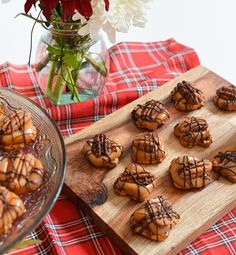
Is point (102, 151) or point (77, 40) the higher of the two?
point (77, 40)

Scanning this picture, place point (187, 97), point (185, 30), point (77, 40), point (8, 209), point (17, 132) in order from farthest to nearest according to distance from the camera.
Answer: point (185, 30)
point (187, 97)
point (77, 40)
point (17, 132)
point (8, 209)

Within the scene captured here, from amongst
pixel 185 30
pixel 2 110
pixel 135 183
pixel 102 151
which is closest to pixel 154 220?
pixel 135 183

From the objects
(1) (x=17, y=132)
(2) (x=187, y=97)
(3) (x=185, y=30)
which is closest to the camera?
(1) (x=17, y=132)

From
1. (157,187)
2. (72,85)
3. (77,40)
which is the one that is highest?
(77,40)

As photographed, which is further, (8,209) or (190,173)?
(190,173)

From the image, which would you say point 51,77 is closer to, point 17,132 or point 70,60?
point 70,60

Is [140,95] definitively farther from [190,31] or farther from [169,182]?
[190,31]

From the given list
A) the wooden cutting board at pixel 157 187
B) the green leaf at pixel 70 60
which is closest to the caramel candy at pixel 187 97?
the wooden cutting board at pixel 157 187

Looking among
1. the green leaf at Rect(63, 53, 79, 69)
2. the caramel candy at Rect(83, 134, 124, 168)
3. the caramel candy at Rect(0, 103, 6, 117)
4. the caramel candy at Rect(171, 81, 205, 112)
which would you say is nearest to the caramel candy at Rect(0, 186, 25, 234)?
the caramel candy at Rect(0, 103, 6, 117)

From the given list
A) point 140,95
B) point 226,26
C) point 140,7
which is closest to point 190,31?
point 226,26
